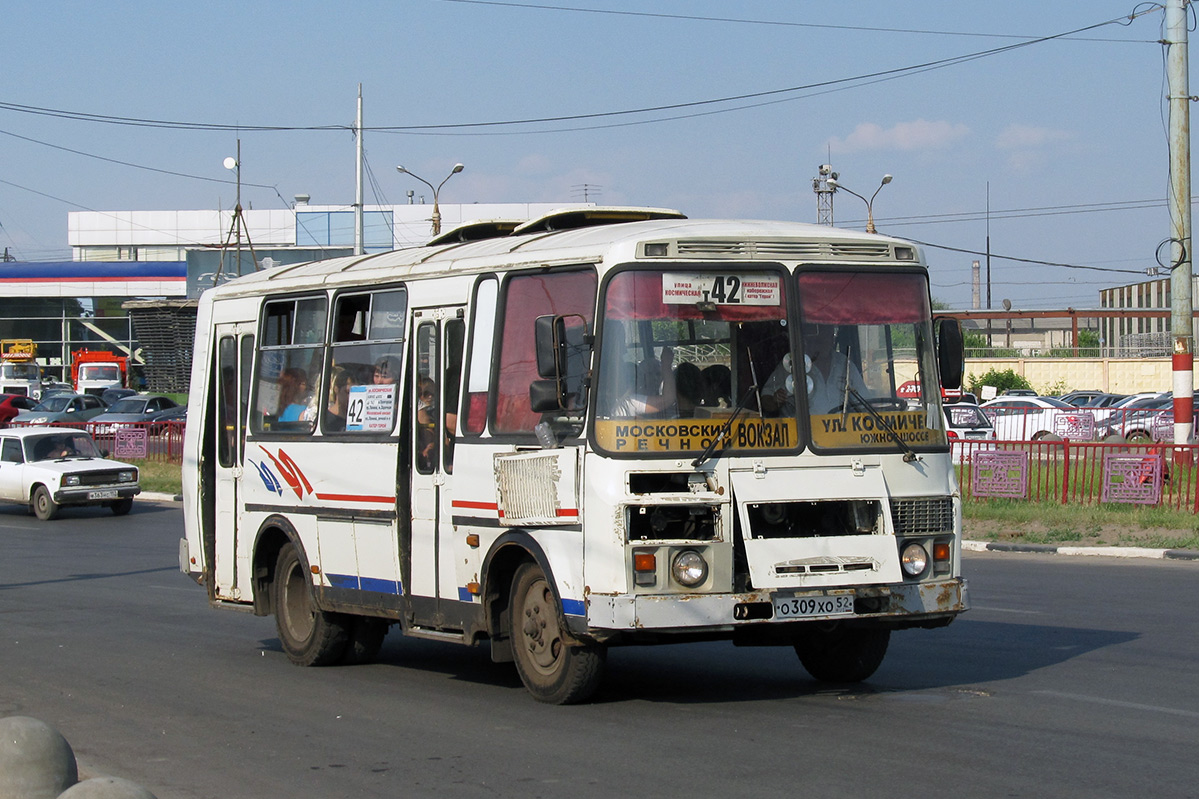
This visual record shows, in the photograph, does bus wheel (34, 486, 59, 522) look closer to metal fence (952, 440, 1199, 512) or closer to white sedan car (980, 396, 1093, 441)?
metal fence (952, 440, 1199, 512)

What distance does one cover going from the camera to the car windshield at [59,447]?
92.5 ft

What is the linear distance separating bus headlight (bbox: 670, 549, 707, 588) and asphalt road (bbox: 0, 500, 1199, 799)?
84cm

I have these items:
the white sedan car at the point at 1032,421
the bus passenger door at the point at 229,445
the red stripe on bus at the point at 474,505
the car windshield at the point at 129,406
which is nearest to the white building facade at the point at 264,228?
the car windshield at the point at 129,406

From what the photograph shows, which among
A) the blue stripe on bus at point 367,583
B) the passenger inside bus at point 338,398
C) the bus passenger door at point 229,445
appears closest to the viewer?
the blue stripe on bus at point 367,583

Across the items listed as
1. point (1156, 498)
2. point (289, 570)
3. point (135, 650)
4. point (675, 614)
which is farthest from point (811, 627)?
point (1156, 498)

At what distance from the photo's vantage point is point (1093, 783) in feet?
21.5

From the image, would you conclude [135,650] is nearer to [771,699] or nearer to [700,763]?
[771,699]

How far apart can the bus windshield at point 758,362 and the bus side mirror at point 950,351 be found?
0.15 meters

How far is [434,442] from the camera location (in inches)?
384

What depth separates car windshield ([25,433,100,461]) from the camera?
2820 centimetres

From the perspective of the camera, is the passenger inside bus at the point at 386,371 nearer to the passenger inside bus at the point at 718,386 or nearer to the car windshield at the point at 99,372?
the passenger inside bus at the point at 718,386

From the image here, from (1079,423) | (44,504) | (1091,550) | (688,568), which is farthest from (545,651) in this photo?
(1079,423)

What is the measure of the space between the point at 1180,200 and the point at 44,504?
69.8 feet

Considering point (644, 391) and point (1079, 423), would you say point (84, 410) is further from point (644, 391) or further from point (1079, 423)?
point (644, 391)
